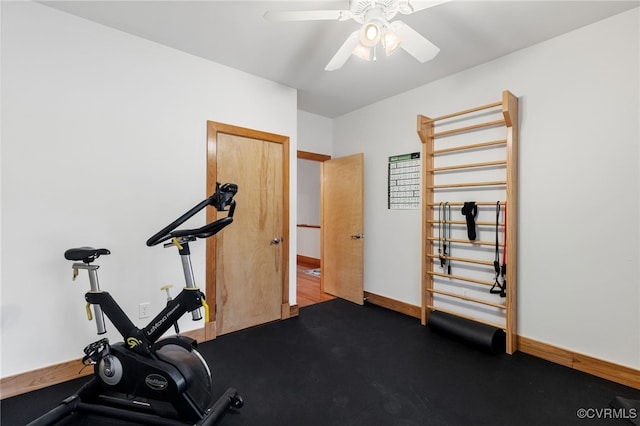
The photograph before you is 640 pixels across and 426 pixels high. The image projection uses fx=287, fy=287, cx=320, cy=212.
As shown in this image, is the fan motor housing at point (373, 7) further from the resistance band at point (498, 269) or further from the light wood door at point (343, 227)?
the light wood door at point (343, 227)

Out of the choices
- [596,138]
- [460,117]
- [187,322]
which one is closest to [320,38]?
[460,117]

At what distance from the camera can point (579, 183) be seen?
90.2 inches

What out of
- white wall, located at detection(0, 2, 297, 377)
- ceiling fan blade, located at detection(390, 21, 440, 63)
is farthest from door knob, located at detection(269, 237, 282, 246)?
ceiling fan blade, located at detection(390, 21, 440, 63)

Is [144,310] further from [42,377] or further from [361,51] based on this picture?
[361,51]

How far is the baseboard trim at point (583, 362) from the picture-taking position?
205cm

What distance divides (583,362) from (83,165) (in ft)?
13.6

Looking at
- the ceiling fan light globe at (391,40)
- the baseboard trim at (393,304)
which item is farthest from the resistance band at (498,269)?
the ceiling fan light globe at (391,40)

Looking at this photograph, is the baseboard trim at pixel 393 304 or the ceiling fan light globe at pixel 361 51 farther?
the baseboard trim at pixel 393 304

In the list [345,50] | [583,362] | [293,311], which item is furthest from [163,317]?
[583,362]

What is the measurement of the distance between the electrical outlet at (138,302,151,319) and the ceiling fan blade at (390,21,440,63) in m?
2.80

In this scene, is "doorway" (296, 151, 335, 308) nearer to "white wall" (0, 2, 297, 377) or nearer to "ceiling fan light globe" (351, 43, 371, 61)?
"white wall" (0, 2, 297, 377)

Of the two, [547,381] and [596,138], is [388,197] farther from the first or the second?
[547,381]

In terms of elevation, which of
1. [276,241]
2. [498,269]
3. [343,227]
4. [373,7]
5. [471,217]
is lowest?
[498,269]

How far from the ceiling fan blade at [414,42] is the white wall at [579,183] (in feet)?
4.11
